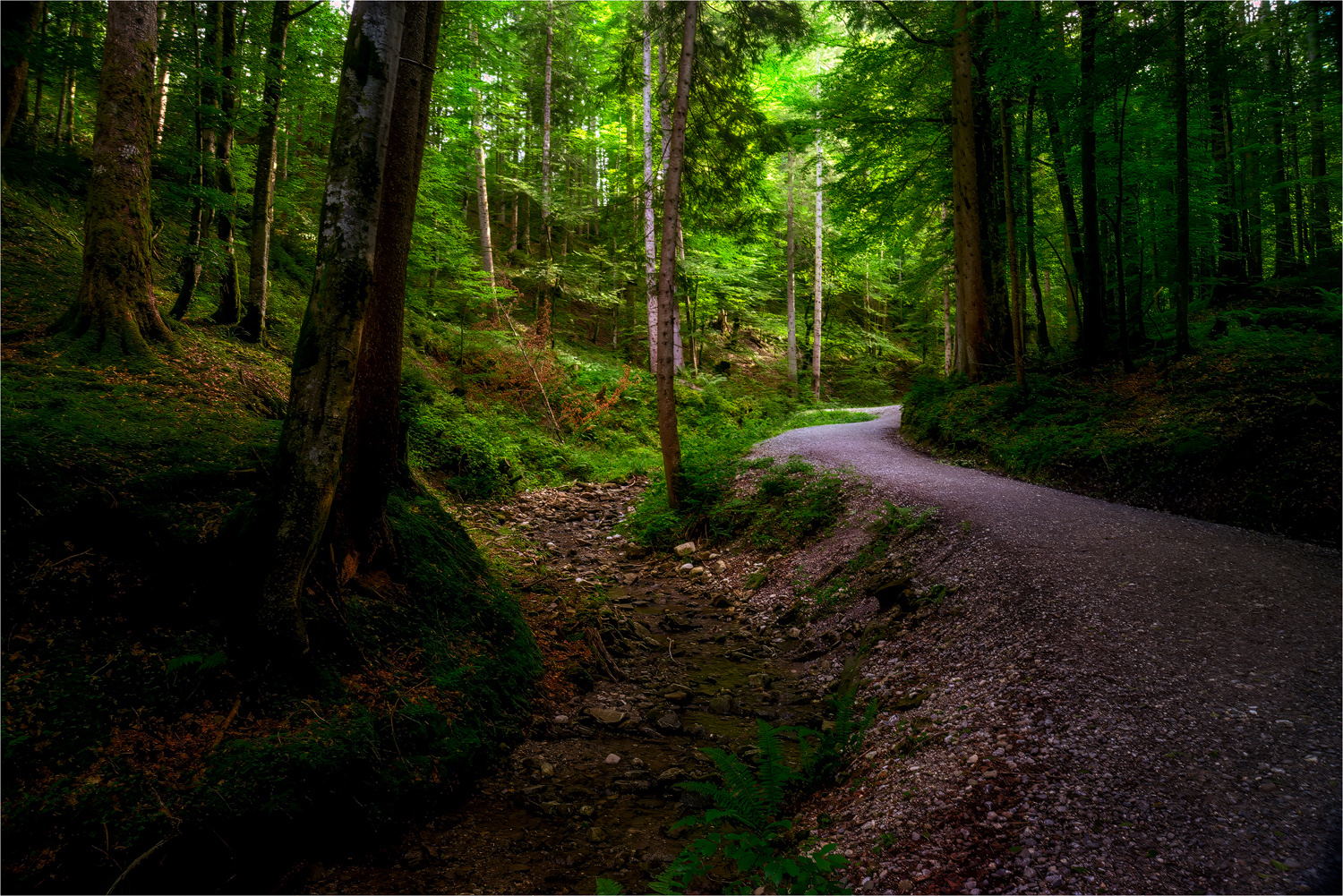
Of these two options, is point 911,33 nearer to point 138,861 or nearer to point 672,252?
point 672,252

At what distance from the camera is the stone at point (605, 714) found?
4805 millimetres

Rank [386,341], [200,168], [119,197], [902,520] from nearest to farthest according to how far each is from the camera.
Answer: [386,341]
[119,197]
[902,520]
[200,168]

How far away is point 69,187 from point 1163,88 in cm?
1784

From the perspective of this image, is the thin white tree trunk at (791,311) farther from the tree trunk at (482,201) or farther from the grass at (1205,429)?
the grass at (1205,429)

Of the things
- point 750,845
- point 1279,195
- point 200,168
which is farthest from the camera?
point 1279,195

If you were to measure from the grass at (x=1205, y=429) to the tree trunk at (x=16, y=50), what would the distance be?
12.0 meters

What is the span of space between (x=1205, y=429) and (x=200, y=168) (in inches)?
537

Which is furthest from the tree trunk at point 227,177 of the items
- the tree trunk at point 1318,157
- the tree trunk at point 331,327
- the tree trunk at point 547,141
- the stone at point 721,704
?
the tree trunk at point 1318,157

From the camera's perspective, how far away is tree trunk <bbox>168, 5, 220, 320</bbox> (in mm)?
7652

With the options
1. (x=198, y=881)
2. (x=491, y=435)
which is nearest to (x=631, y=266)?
(x=491, y=435)

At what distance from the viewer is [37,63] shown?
247 inches

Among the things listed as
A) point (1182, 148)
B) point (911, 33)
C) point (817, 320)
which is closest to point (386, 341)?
point (1182, 148)

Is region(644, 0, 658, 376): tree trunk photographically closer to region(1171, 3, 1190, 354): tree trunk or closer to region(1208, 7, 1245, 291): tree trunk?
region(1171, 3, 1190, 354): tree trunk

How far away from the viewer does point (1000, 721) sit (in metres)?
3.39
